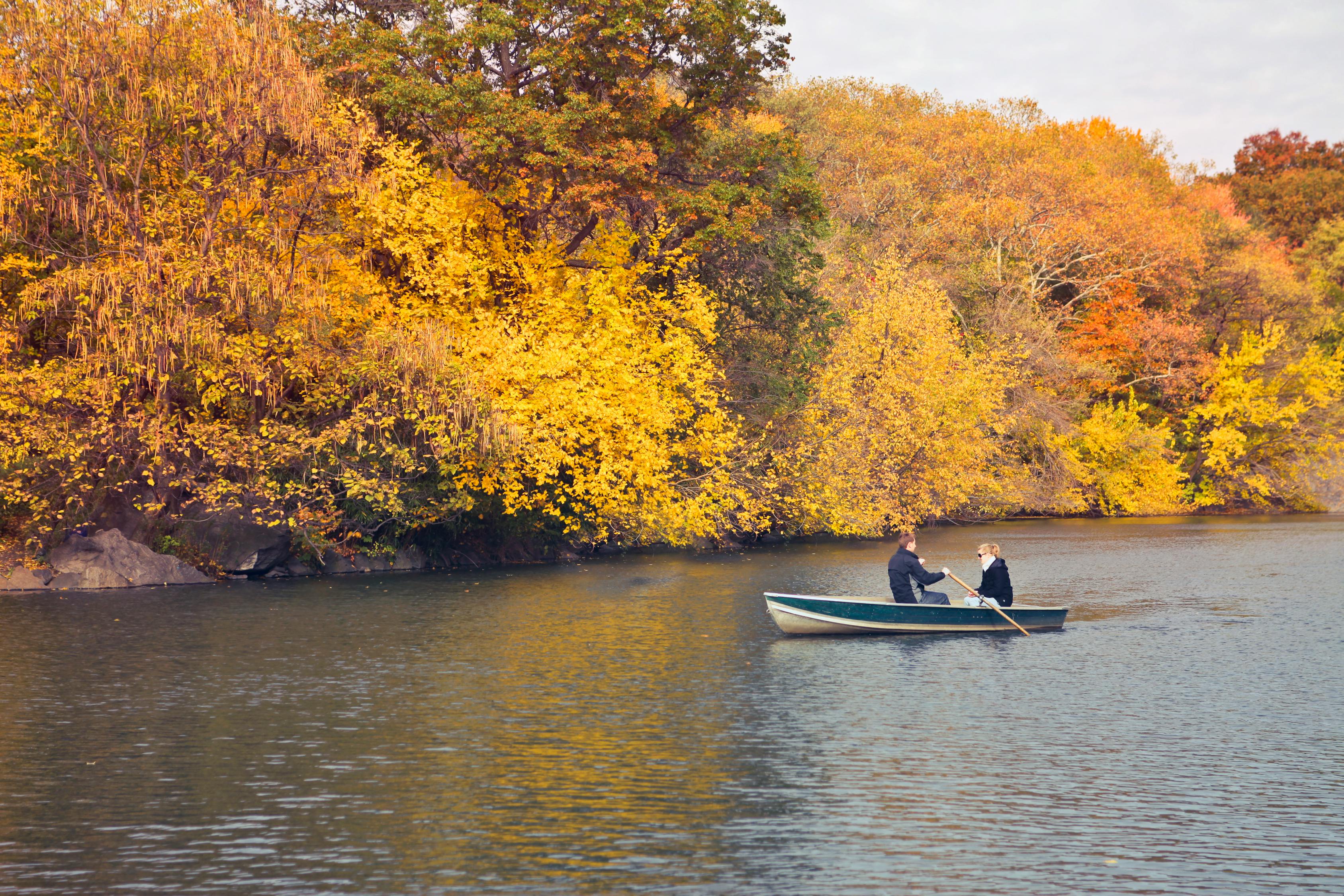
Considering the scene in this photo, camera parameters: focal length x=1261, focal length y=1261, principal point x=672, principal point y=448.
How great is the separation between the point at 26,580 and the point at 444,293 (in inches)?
509

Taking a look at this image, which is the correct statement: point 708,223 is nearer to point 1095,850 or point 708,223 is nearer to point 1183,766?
point 1183,766

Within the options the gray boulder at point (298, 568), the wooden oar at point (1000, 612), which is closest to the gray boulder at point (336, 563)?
the gray boulder at point (298, 568)

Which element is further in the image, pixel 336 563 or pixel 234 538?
pixel 336 563

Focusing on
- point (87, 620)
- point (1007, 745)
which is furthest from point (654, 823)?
point (87, 620)

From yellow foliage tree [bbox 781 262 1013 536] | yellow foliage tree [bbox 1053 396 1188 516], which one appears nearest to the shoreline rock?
yellow foliage tree [bbox 781 262 1013 536]

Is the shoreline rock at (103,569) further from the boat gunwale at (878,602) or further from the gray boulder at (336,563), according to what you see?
the boat gunwale at (878,602)

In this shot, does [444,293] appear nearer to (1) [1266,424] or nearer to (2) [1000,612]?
(2) [1000,612]

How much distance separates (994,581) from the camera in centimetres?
2417

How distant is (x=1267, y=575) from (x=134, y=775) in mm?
30424

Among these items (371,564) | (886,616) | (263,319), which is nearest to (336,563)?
(371,564)

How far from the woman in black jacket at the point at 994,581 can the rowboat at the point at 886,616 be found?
29cm

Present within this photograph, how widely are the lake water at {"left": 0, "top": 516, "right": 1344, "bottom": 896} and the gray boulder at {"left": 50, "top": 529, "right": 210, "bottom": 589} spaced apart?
426 centimetres

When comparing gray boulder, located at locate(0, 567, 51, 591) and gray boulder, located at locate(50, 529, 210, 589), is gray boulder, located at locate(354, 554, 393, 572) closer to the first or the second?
gray boulder, located at locate(50, 529, 210, 589)

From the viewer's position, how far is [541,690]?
18062 millimetres
